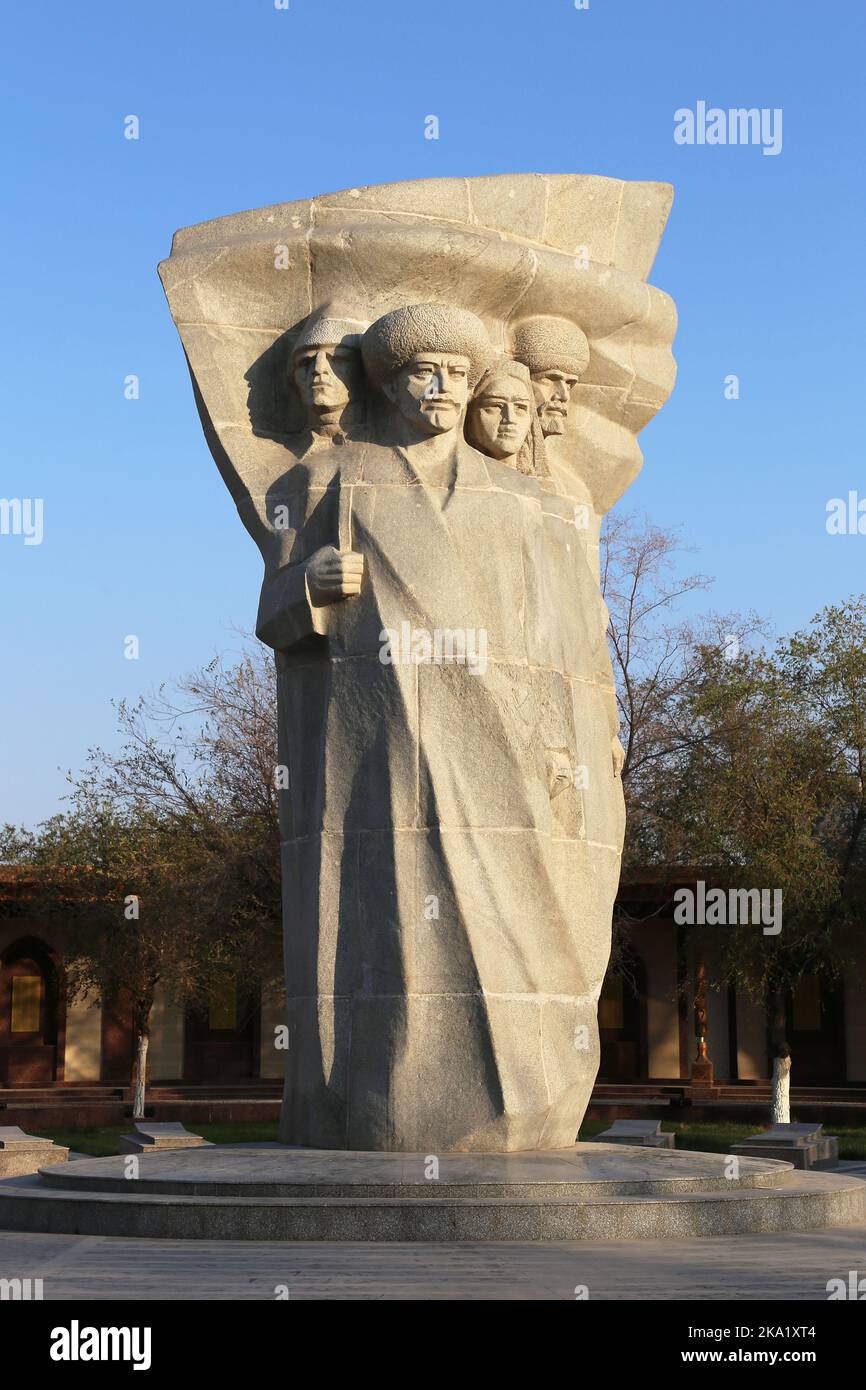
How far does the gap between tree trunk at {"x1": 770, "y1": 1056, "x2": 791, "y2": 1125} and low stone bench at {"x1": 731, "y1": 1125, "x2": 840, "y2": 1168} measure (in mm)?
5726

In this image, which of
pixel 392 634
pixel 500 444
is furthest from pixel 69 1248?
pixel 500 444

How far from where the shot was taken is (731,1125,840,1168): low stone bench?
1256cm

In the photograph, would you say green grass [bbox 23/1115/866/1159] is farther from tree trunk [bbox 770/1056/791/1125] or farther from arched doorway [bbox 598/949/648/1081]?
arched doorway [bbox 598/949/648/1081]

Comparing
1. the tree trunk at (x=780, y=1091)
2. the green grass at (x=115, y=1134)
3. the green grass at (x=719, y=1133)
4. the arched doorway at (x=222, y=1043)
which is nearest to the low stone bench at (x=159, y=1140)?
the green grass at (x=115, y=1134)

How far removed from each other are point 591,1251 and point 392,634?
10.8 feet

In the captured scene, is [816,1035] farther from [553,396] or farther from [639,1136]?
[553,396]

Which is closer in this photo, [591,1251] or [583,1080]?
[591,1251]

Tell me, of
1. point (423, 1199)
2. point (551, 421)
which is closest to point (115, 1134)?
point (551, 421)

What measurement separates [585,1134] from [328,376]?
1082 cm

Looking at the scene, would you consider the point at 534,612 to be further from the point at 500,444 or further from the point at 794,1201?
the point at 794,1201

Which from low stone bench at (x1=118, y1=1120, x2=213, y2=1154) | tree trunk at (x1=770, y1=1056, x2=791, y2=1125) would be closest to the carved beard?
low stone bench at (x1=118, y1=1120, x2=213, y2=1154)

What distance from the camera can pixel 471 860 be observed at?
8.44 metres

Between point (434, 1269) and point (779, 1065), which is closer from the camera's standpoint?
point (434, 1269)

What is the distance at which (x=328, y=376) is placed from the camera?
29.7ft
